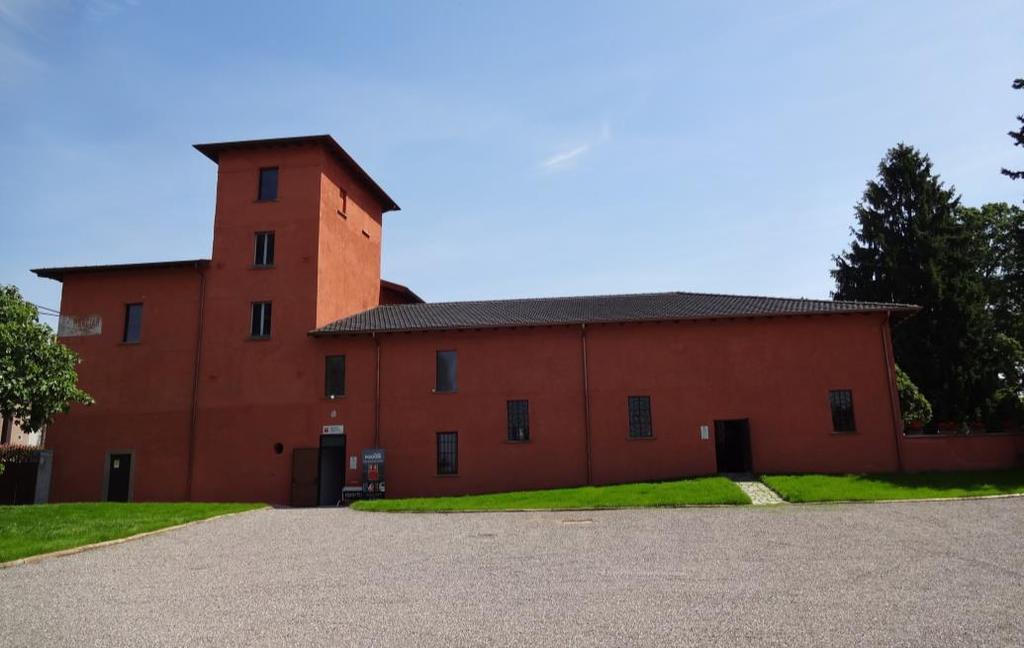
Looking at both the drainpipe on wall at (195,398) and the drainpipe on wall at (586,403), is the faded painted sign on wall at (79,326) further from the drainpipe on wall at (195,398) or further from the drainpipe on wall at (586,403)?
the drainpipe on wall at (586,403)

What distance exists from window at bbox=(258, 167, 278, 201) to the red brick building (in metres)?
0.09

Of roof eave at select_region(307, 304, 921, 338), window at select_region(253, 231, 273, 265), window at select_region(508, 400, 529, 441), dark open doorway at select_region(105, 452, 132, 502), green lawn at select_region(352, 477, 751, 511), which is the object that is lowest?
green lawn at select_region(352, 477, 751, 511)

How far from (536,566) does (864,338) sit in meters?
17.9

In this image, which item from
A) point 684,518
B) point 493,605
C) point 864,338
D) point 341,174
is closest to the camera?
point 493,605

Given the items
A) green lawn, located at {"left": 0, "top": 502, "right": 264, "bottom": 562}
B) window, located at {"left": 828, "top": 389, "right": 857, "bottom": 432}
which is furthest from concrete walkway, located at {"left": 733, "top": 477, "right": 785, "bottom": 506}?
green lawn, located at {"left": 0, "top": 502, "right": 264, "bottom": 562}

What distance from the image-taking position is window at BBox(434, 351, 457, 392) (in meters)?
25.1

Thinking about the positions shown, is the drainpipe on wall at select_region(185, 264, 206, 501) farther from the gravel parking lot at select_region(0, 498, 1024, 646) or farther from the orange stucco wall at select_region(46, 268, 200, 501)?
the gravel parking lot at select_region(0, 498, 1024, 646)

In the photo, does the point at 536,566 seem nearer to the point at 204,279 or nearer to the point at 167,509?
the point at 167,509

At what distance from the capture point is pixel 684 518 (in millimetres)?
15703

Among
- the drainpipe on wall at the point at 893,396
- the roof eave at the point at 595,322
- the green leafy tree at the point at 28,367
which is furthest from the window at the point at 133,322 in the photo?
the drainpipe on wall at the point at 893,396

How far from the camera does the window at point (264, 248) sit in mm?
26438

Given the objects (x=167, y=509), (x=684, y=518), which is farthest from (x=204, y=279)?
(x=684, y=518)

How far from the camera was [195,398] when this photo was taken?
25.3 meters

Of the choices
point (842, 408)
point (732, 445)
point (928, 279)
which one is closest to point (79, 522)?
point (732, 445)
